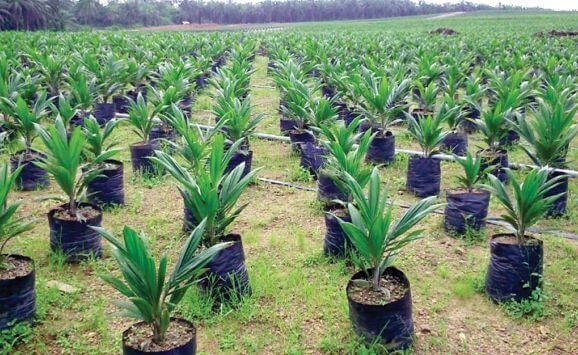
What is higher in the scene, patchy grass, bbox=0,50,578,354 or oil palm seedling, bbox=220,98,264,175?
oil palm seedling, bbox=220,98,264,175

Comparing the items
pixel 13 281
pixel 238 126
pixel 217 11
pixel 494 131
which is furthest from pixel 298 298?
pixel 217 11

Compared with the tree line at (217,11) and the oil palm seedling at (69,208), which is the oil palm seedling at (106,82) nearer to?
the oil palm seedling at (69,208)

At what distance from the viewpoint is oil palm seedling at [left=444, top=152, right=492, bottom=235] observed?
423 cm

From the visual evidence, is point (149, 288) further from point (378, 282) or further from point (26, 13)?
point (26, 13)

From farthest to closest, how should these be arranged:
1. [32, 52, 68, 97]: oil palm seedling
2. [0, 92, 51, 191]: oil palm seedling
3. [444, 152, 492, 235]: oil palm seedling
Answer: [32, 52, 68, 97]: oil palm seedling, [0, 92, 51, 191]: oil palm seedling, [444, 152, 492, 235]: oil palm seedling

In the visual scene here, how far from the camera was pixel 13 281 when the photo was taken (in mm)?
2910

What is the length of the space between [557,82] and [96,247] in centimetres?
614

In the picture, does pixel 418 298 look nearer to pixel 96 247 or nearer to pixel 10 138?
pixel 96 247

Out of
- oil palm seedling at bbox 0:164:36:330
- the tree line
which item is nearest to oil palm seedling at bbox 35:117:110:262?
oil palm seedling at bbox 0:164:36:330

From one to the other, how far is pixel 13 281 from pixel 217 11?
7034 centimetres

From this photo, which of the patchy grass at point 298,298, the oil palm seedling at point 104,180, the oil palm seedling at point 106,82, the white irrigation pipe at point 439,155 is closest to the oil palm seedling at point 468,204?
the patchy grass at point 298,298

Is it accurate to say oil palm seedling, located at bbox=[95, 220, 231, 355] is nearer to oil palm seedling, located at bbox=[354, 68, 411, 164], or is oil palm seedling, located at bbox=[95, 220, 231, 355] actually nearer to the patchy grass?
the patchy grass

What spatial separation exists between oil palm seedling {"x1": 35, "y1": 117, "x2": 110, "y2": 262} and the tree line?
41869 mm

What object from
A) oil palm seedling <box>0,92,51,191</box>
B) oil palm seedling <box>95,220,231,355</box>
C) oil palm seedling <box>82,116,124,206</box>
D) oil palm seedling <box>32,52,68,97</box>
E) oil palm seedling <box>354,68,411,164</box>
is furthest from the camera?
oil palm seedling <box>32,52,68,97</box>
